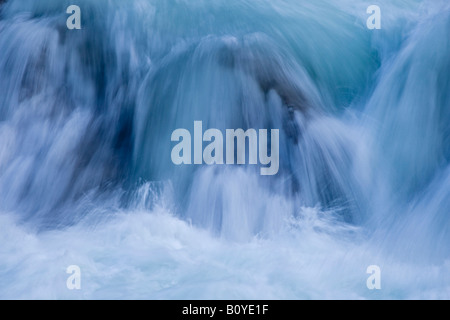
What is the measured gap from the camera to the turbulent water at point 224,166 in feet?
8.38

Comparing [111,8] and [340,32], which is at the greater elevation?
[111,8]

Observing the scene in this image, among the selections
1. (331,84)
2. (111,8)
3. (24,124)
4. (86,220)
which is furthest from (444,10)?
(24,124)

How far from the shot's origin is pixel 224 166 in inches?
108

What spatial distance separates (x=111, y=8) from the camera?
120 inches

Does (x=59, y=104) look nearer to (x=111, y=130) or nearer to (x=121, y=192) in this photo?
(x=111, y=130)

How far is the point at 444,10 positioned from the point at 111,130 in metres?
2.17

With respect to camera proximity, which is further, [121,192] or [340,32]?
[340,32]

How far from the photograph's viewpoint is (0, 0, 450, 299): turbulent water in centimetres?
255
